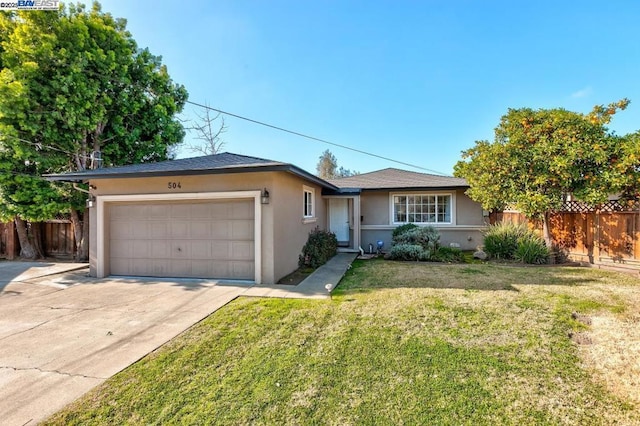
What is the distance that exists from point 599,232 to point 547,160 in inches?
110

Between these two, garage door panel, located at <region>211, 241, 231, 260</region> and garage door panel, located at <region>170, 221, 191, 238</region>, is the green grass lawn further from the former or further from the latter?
garage door panel, located at <region>170, 221, 191, 238</region>

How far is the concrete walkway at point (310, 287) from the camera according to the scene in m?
6.05

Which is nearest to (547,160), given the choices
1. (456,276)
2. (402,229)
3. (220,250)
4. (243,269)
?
(456,276)

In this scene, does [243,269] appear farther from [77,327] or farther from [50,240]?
[50,240]

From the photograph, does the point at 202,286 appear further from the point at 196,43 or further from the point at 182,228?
the point at 196,43

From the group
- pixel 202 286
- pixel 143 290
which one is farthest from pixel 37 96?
pixel 202 286

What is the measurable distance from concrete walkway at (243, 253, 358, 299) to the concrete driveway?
433 mm

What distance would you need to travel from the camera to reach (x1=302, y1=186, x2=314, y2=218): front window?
31.4 ft

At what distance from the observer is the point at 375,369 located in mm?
3232

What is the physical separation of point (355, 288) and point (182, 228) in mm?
4654

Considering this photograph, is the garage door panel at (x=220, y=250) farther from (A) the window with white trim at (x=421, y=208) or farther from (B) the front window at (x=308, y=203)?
(A) the window with white trim at (x=421, y=208)

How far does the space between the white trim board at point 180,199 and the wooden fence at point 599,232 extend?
990cm

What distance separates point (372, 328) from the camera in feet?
14.1

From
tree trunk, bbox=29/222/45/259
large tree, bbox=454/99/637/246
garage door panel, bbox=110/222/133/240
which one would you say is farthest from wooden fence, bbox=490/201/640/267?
tree trunk, bbox=29/222/45/259
